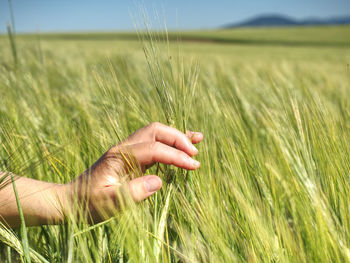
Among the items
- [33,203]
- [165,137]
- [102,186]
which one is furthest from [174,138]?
[33,203]

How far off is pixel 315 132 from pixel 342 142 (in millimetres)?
56

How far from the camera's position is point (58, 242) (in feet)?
1.86

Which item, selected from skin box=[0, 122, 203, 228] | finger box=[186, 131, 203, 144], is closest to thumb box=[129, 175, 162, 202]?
skin box=[0, 122, 203, 228]

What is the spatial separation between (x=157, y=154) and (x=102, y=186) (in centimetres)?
12

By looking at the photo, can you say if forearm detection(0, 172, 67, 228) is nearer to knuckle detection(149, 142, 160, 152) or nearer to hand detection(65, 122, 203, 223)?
hand detection(65, 122, 203, 223)

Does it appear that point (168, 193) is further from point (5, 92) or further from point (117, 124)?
point (5, 92)

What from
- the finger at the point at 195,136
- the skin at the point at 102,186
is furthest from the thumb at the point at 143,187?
the finger at the point at 195,136

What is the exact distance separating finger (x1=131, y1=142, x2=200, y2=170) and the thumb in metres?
0.04

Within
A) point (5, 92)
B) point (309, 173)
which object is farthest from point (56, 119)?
point (309, 173)

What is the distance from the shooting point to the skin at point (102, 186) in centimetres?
51

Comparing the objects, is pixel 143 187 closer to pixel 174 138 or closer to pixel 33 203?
pixel 174 138

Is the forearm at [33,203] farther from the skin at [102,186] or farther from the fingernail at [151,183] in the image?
the fingernail at [151,183]

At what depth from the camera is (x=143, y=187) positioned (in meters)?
0.49

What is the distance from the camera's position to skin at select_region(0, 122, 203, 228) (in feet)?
1.66
